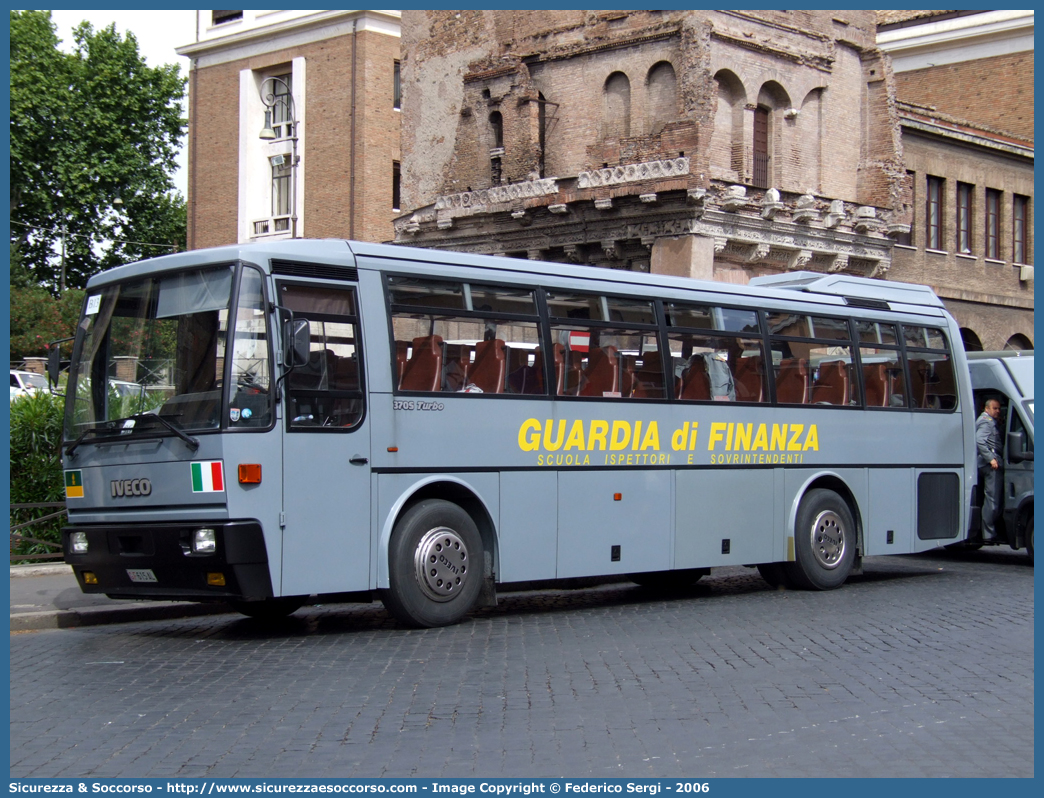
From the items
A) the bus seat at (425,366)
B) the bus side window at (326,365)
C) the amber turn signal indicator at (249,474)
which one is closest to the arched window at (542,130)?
the bus seat at (425,366)

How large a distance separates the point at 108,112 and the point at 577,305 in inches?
2093

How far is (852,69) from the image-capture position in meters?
33.8

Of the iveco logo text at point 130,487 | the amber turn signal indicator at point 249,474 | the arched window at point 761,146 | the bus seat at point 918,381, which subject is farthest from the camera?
the arched window at point 761,146

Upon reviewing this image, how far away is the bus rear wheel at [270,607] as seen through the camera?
11664 mm

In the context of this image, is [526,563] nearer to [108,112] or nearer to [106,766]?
[106,766]

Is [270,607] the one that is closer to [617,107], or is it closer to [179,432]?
[179,432]

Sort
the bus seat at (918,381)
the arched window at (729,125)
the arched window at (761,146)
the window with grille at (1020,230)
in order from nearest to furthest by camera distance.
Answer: the bus seat at (918,381) < the arched window at (729,125) < the arched window at (761,146) < the window with grille at (1020,230)

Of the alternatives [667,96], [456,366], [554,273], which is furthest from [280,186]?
[456,366]

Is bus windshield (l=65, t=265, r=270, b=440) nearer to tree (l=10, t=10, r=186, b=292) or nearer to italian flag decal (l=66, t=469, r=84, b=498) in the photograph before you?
italian flag decal (l=66, t=469, r=84, b=498)

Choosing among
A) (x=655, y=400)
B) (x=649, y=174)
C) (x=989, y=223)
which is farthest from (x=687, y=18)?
(x=655, y=400)

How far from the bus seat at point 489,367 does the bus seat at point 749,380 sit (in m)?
3.26

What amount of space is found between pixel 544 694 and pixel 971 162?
34.9 meters

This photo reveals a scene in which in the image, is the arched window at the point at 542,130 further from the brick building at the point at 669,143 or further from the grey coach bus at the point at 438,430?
the grey coach bus at the point at 438,430

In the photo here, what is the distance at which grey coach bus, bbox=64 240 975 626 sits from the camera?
10.1m
